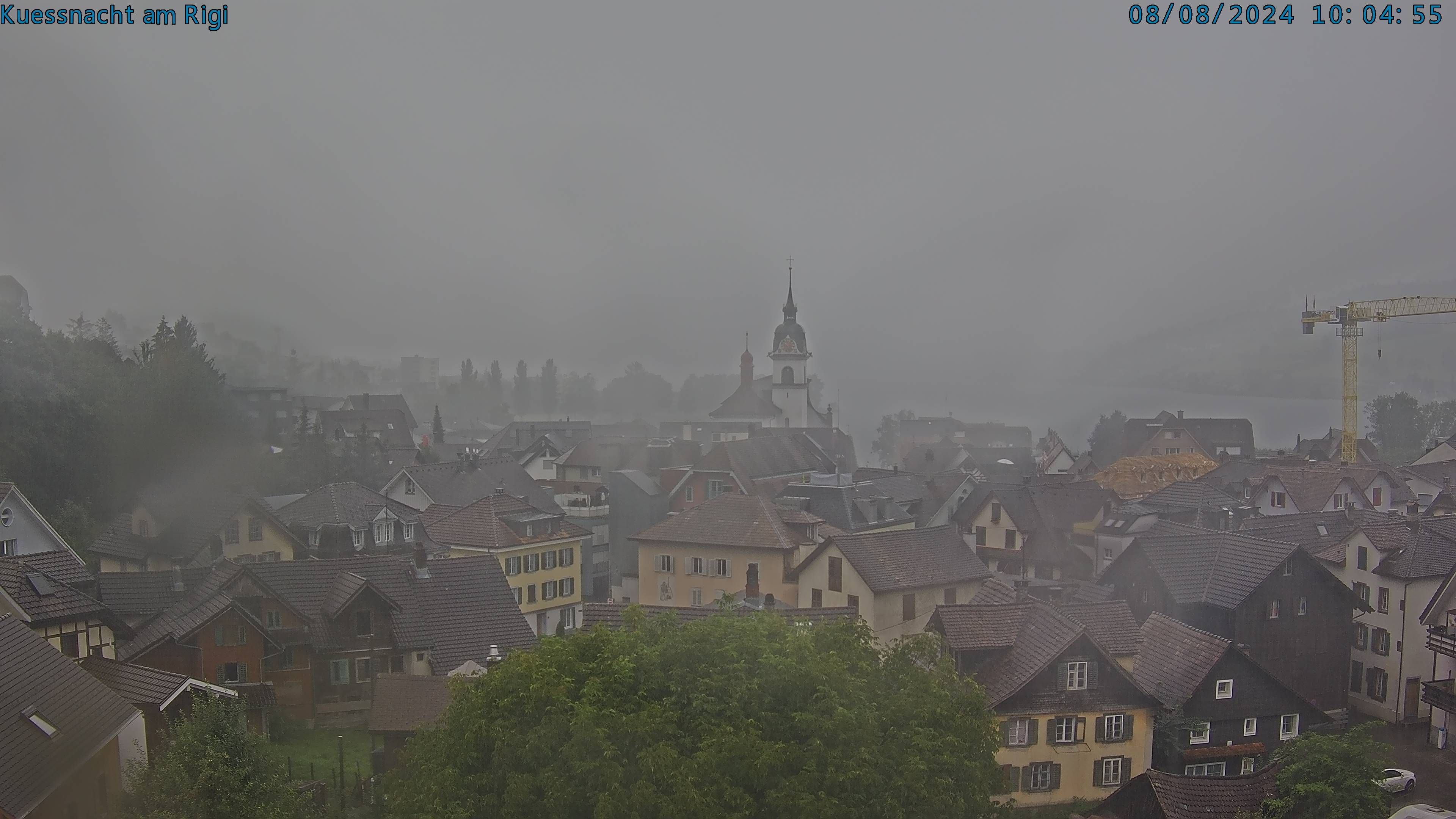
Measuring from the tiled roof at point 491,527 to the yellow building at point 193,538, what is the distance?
125 inches

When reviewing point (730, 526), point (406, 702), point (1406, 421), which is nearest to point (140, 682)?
point (406, 702)

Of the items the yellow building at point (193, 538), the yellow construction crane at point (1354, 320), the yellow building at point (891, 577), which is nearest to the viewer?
the yellow building at point (891, 577)

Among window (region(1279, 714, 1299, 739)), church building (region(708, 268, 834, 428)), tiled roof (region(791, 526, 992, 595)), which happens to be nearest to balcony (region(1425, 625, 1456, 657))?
window (region(1279, 714, 1299, 739))

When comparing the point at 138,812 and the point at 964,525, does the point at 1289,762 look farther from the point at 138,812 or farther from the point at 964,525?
the point at 964,525

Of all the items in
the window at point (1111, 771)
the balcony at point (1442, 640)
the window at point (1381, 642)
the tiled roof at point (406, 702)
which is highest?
the tiled roof at point (406, 702)

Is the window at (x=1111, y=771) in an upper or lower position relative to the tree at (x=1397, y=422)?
lower

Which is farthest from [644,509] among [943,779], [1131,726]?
[943,779]

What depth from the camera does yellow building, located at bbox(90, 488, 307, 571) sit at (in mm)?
21859

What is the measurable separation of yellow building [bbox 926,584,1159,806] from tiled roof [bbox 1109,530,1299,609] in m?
4.37

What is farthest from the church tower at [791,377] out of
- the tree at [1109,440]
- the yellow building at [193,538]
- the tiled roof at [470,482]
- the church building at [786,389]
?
the yellow building at [193,538]

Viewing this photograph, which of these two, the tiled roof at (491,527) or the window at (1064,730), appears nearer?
the window at (1064,730)

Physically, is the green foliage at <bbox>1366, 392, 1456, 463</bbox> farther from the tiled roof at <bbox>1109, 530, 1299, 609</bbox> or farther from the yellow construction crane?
the tiled roof at <bbox>1109, 530, 1299, 609</bbox>

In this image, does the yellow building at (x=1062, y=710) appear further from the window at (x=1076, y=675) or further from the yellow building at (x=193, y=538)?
the yellow building at (x=193, y=538)

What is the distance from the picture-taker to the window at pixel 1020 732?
44.8 ft
